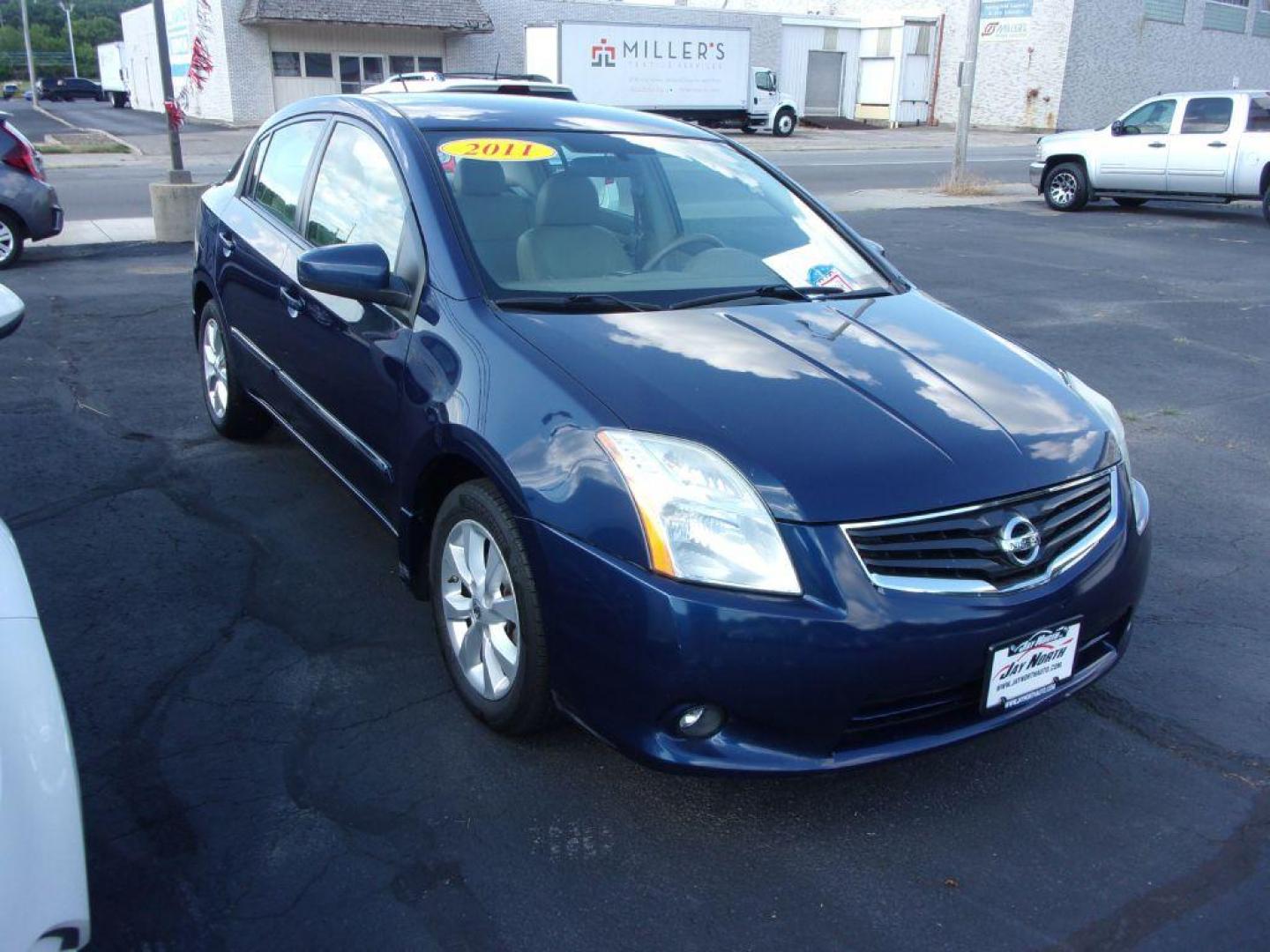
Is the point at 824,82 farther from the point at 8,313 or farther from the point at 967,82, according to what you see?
the point at 8,313

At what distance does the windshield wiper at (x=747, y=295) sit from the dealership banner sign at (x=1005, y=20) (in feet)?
145

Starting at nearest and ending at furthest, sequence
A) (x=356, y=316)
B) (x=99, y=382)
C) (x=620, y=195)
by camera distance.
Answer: (x=356, y=316), (x=620, y=195), (x=99, y=382)

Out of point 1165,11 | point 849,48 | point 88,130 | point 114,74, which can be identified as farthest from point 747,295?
point 114,74

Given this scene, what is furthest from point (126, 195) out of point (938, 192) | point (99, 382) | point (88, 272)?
point (938, 192)

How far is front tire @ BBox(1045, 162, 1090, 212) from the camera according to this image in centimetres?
1747

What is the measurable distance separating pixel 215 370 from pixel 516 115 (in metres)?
2.40

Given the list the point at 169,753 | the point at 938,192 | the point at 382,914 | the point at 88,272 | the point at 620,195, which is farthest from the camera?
the point at 938,192

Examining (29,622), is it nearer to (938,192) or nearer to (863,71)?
Result: (938,192)

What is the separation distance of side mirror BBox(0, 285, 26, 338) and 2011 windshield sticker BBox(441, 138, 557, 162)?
1.43 meters

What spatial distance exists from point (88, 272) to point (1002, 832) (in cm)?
996

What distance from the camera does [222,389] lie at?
5602 mm

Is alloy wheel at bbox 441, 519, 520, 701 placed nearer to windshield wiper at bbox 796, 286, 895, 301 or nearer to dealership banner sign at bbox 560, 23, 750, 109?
windshield wiper at bbox 796, 286, 895, 301

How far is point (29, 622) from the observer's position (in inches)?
85.7

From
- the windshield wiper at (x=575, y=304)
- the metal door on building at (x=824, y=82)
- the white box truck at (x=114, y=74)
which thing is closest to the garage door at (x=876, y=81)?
the metal door on building at (x=824, y=82)
